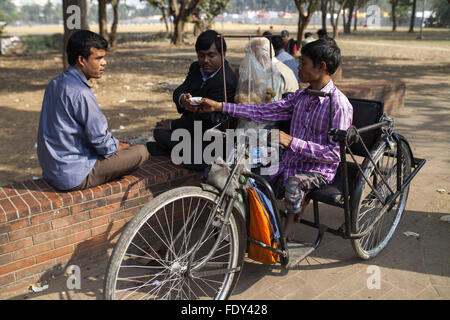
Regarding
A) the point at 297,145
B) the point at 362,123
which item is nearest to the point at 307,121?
the point at 297,145

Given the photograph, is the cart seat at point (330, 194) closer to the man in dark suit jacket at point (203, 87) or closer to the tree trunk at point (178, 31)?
the man in dark suit jacket at point (203, 87)

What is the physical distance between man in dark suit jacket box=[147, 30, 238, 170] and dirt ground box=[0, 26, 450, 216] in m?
2.44

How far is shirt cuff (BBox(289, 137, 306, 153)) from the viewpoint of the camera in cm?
263

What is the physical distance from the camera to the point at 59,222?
2766mm

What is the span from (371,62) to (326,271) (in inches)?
590

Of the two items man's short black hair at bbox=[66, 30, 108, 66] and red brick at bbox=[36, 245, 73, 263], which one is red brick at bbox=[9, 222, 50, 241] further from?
man's short black hair at bbox=[66, 30, 108, 66]

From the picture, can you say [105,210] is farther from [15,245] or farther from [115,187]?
[15,245]

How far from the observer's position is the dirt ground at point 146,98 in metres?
5.66

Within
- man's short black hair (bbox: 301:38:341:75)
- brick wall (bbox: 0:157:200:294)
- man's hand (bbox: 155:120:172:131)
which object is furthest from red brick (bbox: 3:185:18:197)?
man's short black hair (bbox: 301:38:341:75)

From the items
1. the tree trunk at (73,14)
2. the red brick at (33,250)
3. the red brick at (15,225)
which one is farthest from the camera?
the tree trunk at (73,14)

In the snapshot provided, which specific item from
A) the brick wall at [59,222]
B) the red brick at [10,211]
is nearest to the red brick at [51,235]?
the brick wall at [59,222]

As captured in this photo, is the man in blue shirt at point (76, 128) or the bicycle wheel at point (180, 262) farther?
the man in blue shirt at point (76, 128)
